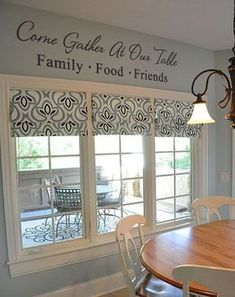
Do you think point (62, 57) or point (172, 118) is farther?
point (172, 118)

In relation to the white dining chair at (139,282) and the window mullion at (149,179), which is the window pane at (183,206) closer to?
the window mullion at (149,179)

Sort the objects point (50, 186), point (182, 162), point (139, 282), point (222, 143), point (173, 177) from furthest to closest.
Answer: point (222, 143) → point (182, 162) → point (173, 177) → point (50, 186) → point (139, 282)

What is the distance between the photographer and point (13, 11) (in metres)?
2.13

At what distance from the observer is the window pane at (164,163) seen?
300 centimetres

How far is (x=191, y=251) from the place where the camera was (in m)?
1.61

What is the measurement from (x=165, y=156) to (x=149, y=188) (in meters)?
0.43

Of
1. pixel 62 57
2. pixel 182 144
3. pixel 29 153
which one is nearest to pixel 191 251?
pixel 29 153

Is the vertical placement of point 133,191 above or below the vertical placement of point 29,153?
below

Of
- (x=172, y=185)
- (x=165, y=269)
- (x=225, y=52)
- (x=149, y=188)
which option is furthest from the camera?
(x=225, y=52)

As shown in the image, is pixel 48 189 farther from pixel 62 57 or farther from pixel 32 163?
pixel 62 57

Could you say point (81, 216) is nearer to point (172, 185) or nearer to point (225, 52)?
point (172, 185)

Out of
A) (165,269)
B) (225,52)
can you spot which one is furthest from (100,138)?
(225,52)

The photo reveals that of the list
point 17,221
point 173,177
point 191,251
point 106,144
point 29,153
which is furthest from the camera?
point 173,177

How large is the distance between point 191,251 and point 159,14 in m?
1.96
